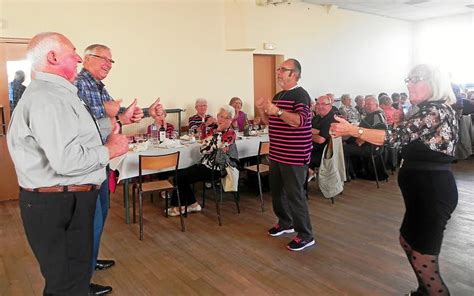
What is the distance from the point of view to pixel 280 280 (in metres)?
2.73

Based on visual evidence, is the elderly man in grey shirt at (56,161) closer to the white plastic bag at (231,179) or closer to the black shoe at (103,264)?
the black shoe at (103,264)

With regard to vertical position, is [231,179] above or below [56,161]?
below

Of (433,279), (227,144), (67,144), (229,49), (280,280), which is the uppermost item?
(229,49)

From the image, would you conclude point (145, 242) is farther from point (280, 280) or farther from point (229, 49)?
point (229, 49)

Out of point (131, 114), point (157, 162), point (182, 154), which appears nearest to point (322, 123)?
point (182, 154)

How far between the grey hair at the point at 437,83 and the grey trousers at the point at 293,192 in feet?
4.34

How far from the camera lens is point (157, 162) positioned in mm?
3639

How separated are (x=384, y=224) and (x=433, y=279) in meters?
1.78

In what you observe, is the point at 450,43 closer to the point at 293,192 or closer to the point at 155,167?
the point at 293,192

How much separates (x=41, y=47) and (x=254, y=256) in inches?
87.6

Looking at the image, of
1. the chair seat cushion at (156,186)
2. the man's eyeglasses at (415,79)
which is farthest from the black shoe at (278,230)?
the man's eyeglasses at (415,79)

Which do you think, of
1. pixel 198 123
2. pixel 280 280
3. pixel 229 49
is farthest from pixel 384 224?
pixel 229 49

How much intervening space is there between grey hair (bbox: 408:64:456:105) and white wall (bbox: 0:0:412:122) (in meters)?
4.67

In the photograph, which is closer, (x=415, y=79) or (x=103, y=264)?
(x=415, y=79)
